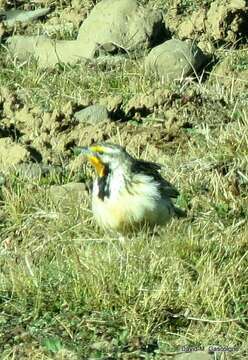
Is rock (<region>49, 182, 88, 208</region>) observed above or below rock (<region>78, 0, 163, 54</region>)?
below

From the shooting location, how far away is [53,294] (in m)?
7.22

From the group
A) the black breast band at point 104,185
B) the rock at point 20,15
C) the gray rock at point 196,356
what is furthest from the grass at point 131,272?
the rock at point 20,15

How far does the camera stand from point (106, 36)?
11.5 metres

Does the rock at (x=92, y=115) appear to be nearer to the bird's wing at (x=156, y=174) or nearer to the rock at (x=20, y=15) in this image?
the bird's wing at (x=156, y=174)

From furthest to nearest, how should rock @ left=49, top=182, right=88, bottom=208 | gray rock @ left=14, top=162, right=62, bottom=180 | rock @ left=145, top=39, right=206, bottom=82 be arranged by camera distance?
rock @ left=145, top=39, right=206, bottom=82 → gray rock @ left=14, top=162, right=62, bottom=180 → rock @ left=49, top=182, right=88, bottom=208

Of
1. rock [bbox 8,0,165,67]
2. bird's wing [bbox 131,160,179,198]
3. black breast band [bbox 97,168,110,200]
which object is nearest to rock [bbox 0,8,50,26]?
rock [bbox 8,0,165,67]

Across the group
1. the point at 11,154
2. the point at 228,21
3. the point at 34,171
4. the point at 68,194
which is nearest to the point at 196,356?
the point at 68,194

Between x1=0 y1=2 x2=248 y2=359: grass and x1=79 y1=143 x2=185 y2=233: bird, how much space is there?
119mm

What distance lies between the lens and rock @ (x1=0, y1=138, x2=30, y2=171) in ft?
30.2

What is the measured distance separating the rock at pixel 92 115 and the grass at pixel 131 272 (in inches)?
35.7

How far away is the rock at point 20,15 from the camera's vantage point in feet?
40.7

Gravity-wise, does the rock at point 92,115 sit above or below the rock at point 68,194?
above

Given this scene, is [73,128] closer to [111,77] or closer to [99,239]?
[111,77]

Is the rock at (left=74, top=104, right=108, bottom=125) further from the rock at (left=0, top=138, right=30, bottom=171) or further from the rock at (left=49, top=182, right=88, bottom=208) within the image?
the rock at (left=49, top=182, right=88, bottom=208)
